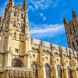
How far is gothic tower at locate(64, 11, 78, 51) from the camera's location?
76312mm

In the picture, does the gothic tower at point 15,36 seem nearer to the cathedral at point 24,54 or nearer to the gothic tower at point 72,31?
the cathedral at point 24,54

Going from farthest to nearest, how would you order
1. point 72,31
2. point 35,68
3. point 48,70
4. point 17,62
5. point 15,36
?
point 72,31 → point 48,70 → point 35,68 → point 15,36 → point 17,62

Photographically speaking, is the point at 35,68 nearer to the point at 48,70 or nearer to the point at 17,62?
the point at 48,70

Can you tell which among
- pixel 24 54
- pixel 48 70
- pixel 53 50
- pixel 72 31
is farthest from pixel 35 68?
pixel 72 31

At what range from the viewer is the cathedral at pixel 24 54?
4084 cm

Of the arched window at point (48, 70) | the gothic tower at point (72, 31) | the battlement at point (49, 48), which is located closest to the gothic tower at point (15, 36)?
the battlement at point (49, 48)

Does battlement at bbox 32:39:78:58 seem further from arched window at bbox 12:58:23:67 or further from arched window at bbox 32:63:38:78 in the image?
arched window at bbox 12:58:23:67

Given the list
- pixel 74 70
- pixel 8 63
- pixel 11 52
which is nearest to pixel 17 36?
pixel 11 52

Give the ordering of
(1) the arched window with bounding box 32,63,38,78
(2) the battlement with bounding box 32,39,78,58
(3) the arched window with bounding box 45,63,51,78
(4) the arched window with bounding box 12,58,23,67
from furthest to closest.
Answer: (2) the battlement with bounding box 32,39,78,58, (3) the arched window with bounding box 45,63,51,78, (1) the arched window with bounding box 32,63,38,78, (4) the arched window with bounding box 12,58,23,67

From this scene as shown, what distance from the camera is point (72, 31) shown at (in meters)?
78.6

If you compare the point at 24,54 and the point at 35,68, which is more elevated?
the point at 24,54

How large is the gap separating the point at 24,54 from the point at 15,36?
4.91 meters

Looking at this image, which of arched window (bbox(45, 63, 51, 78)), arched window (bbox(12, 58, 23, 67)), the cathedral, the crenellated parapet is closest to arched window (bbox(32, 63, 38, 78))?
the cathedral

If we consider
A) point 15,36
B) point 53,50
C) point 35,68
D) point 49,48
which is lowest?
point 35,68
